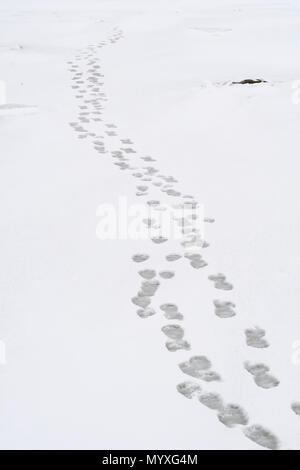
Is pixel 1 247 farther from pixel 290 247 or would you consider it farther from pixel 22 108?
pixel 22 108

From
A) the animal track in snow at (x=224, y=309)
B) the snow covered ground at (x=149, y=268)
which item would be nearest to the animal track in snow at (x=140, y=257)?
the snow covered ground at (x=149, y=268)

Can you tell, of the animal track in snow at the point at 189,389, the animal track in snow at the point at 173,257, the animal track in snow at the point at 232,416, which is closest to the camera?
the animal track in snow at the point at 232,416

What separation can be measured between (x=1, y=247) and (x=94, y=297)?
110cm

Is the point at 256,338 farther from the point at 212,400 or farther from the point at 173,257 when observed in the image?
the point at 173,257

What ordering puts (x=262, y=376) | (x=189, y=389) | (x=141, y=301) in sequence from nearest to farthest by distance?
(x=189, y=389) < (x=262, y=376) < (x=141, y=301)

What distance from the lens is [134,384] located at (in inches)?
111

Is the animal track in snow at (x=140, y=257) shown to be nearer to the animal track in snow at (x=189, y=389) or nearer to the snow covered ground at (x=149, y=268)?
the snow covered ground at (x=149, y=268)

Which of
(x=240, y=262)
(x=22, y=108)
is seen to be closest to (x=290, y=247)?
(x=240, y=262)

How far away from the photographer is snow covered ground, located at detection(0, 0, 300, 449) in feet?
8.64

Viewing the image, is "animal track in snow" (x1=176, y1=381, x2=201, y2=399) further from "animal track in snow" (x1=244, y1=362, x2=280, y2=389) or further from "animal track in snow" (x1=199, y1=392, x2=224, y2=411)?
"animal track in snow" (x1=244, y1=362, x2=280, y2=389)

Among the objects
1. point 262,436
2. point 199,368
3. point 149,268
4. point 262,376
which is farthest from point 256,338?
point 149,268

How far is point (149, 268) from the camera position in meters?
3.92

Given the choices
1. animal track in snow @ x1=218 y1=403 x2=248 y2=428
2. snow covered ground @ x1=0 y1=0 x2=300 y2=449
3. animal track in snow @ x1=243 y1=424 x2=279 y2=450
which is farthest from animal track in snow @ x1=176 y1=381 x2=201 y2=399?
animal track in snow @ x1=243 y1=424 x2=279 y2=450

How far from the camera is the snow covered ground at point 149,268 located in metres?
2.63
